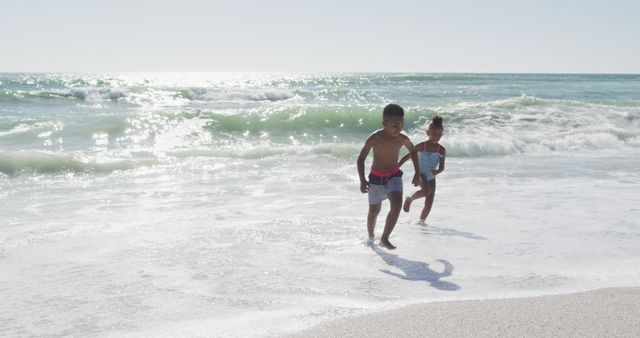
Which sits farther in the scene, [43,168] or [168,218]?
[43,168]

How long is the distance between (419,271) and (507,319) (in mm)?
1098

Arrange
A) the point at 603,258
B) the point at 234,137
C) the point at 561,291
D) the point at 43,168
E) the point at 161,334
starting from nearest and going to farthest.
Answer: the point at 161,334 < the point at 561,291 < the point at 603,258 < the point at 43,168 < the point at 234,137

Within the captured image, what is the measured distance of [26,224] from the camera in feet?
19.3

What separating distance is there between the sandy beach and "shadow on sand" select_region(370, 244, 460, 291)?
415 mm

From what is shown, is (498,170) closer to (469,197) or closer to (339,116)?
(469,197)

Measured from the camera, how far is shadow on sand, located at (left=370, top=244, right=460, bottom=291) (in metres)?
3.88

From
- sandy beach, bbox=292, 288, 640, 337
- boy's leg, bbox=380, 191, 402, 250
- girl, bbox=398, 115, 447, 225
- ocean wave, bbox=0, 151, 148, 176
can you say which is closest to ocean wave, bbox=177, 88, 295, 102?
ocean wave, bbox=0, 151, 148, 176

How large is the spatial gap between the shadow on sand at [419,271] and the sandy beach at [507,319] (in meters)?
0.42

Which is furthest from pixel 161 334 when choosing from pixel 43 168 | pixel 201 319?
pixel 43 168

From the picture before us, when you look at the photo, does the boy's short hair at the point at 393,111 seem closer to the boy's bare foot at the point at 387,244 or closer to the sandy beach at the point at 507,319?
the boy's bare foot at the point at 387,244

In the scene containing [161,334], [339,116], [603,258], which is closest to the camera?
[161,334]

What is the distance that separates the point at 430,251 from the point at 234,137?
11.6 m

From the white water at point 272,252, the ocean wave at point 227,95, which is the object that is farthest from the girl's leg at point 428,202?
the ocean wave at point 227,95

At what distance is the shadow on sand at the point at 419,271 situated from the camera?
12.7ft
